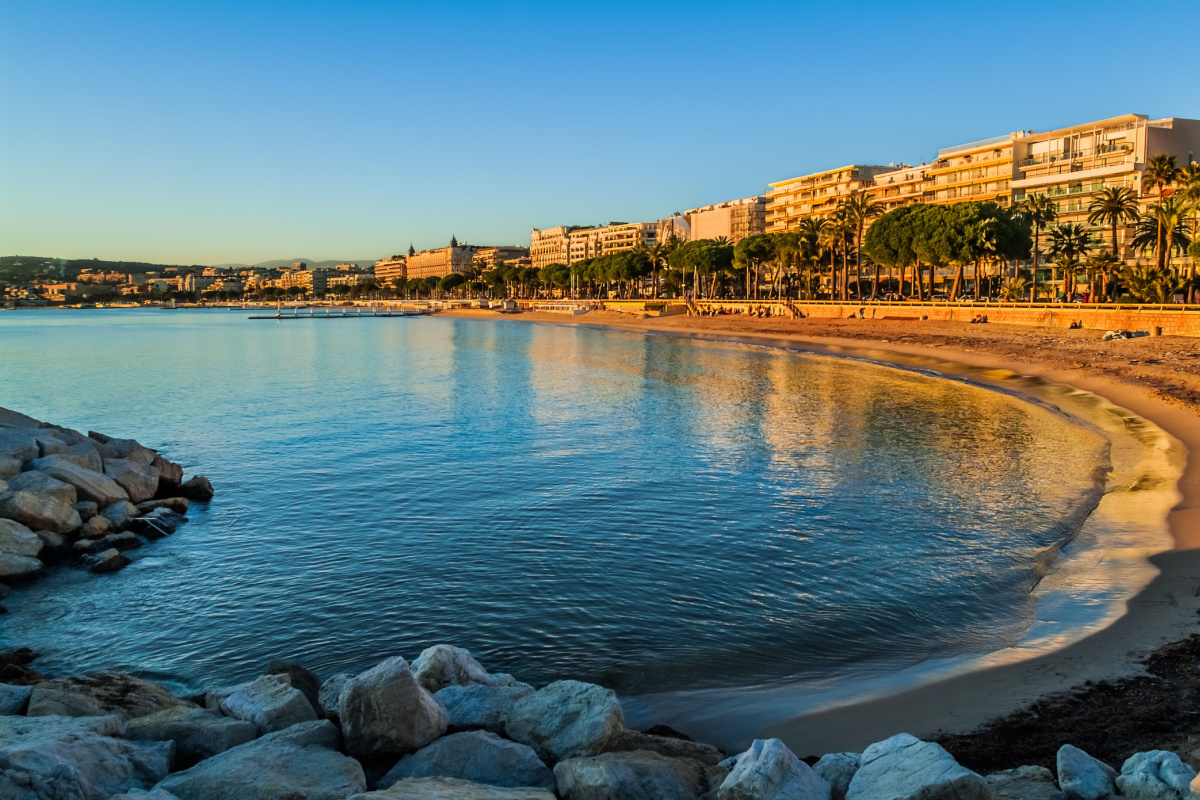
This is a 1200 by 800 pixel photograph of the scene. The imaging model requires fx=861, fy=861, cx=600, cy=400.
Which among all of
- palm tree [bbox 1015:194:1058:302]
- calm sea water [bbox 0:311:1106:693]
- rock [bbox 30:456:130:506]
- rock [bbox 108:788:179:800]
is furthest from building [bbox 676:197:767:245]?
rock [bbox 108:788:179:800]

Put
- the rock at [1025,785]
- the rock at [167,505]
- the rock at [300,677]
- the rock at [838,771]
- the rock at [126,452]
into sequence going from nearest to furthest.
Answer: the rock at [1025,785] < the rock at [838,771] < the rock at [300,677] < the rock at [167,505] < the rock at [126,452]

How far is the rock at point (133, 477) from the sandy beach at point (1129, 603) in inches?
587

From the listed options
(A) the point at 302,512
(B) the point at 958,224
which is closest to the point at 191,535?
(A) the point at 302,512

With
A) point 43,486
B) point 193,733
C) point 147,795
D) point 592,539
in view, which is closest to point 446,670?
point 193,733

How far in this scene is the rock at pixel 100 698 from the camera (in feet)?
24.1

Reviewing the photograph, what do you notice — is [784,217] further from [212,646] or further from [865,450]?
[212,646]

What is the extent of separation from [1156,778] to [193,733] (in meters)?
6.98

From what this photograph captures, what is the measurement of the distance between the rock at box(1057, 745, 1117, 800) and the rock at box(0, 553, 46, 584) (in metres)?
14.2

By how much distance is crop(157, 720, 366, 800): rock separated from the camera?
228 inches

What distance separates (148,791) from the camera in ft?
19.3

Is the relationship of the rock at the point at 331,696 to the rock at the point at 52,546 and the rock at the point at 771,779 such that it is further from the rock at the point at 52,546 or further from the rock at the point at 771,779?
the rock at the point at 52,546

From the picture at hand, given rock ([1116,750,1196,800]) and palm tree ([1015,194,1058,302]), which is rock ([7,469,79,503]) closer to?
rock ([1116,750,1196,800])

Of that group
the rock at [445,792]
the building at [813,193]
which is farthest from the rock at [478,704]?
the building at [813,193]

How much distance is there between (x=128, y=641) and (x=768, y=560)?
9427 mm
